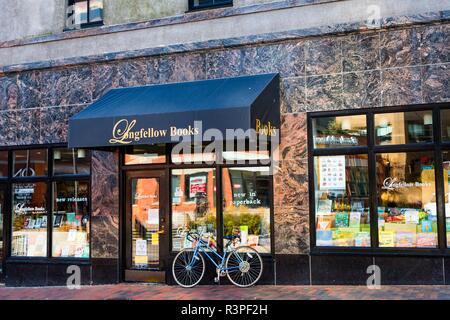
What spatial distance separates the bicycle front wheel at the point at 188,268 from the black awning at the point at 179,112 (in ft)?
7.62

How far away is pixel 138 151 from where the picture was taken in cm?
1149

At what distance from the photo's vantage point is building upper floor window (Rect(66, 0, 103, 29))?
12.4m

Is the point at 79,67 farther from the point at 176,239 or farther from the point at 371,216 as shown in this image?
the point at 371,216

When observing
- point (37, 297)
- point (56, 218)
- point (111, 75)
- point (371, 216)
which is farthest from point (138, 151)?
point (371, 216)

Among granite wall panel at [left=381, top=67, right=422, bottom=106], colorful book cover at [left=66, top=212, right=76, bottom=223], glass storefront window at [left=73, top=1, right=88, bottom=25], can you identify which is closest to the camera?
granite wall panel at [left=381, top=67, right=422, bottom=106]

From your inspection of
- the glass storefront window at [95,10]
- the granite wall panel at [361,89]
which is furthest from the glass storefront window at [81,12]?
the granite wall panel at [361,89]

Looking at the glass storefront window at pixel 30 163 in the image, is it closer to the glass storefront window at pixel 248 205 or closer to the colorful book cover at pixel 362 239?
the glass storefront window at pixel 248 205

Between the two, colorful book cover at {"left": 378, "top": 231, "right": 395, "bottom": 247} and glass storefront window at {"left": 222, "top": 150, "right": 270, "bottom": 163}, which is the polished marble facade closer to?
glass storefront window at {"left": 222, "top": 150, "right": 270, "bottom": 163}

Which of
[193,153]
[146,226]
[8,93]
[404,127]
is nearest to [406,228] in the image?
[404,127]

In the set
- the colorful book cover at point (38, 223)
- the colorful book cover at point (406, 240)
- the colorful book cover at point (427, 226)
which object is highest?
the colorful book cover at point (38, 223)

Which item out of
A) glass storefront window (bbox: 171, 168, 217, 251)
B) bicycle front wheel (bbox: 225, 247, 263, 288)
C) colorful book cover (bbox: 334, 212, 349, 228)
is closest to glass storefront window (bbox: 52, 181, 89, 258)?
glass storefront window (bbox: 171, 168, 217, 251)

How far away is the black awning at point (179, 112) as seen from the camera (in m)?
9.45

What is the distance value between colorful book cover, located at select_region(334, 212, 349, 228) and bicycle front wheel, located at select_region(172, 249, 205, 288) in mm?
2537

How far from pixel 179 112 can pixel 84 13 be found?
4.32m
